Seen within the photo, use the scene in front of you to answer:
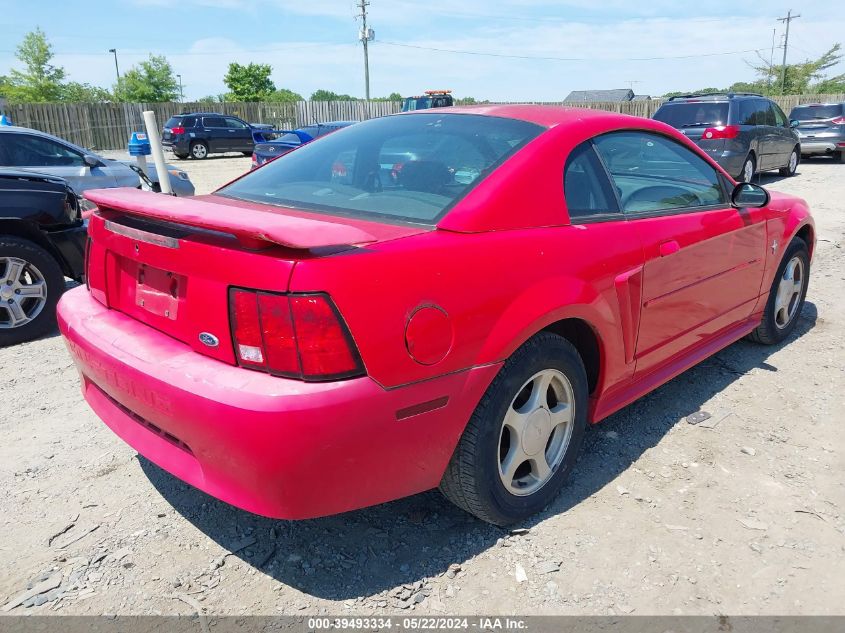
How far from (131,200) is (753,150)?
12.8 metres

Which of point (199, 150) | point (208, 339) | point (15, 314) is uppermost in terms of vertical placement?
point (199, 150)

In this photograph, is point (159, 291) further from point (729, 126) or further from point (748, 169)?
point (748, 169)

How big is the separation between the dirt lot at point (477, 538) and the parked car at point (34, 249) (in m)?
1.60

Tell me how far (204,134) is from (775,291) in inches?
958

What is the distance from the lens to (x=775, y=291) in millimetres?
4312

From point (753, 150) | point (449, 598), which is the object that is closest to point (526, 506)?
point (449, 598)

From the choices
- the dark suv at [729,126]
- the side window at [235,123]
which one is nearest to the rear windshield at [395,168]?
the dark suv at [729,126]

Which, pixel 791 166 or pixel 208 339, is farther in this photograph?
pixel 791 166

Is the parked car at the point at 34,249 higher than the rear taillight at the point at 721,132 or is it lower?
lower

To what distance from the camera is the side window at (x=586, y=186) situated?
2.66 meters

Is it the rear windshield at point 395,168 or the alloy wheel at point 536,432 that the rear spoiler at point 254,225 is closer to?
the rear windshield at point 395,168

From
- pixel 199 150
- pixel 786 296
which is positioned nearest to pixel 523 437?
pixel 786 296

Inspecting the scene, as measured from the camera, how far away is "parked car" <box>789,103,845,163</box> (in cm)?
1755

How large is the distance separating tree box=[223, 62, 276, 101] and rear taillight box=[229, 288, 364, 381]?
7552 cm
